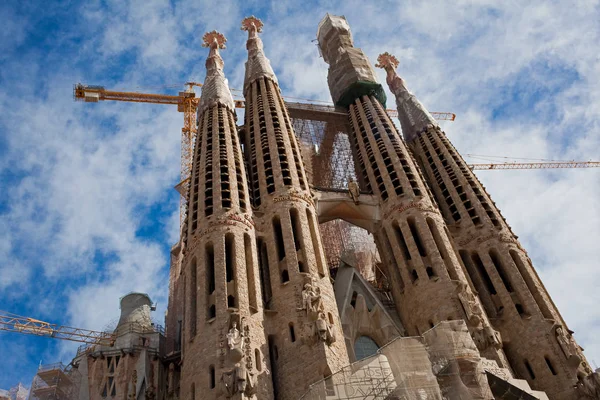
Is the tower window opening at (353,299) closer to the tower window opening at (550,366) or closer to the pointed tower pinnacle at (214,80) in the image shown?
the tower window opening at (550,366)

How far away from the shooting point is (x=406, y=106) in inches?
1908

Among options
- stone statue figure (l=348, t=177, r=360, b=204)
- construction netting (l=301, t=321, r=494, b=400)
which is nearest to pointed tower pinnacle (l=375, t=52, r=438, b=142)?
stone statue figure (l=348, t=177, r=360, b=204)

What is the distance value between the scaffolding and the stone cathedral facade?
282 inches

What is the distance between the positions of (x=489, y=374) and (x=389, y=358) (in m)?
3.65

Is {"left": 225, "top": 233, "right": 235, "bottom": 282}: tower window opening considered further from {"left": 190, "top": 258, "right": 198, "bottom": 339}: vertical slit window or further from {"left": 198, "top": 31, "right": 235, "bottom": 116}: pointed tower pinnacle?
{"left": 198, "top": 31, "right": 235, "bottom": 116}: pointed tower pinnacle

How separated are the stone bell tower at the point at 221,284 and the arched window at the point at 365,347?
21.6 ft

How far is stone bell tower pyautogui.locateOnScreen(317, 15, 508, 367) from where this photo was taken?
3005cm

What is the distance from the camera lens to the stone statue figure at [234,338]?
24859 mm

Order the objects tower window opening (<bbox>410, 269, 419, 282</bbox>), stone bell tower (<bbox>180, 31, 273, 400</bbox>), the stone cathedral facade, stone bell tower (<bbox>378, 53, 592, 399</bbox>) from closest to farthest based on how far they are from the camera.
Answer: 1. the stone cathedral facade
2. stone bell tower (<bbox>180, 31, 273, 400</bbox>)
3. stone bell tower (<bbox>378, 53, 592, 399</bbox>)
4. tower window opening (<bbox>410, 269, 419, 282</bbox>)

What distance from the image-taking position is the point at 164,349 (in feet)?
122

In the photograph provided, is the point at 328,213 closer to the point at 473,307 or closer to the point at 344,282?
the point at 344,282

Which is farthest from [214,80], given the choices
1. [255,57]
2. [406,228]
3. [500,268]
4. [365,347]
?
[500,268]

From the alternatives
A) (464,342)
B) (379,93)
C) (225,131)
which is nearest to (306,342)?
(464,342)

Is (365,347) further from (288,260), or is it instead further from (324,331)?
(324,331)
